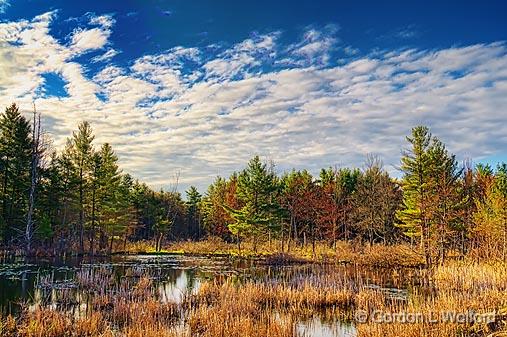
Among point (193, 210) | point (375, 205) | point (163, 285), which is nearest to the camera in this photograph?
point (163, 285)

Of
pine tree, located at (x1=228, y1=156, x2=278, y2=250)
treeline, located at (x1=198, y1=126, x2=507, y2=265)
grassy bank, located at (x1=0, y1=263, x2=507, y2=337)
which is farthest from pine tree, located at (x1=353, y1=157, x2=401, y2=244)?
grassy bank, located at (x1=0, y1=263, x2=507, y2=337)

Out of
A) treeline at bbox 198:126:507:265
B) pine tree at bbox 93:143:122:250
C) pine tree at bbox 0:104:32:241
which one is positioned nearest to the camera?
treeline at bbox 198:126:507:265

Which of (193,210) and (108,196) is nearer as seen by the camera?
(108,196)

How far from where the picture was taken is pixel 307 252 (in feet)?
137

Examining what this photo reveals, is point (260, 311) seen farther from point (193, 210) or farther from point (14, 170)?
point (193, 210)

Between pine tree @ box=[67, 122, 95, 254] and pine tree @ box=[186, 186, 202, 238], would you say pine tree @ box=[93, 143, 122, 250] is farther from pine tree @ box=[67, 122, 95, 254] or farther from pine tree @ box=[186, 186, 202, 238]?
pine tree @ box=[186, 186, 202, 238]

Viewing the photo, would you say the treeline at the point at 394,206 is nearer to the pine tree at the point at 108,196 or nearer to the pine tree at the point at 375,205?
the pine tree at the point at 375,205

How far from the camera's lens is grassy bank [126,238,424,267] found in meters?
34.7

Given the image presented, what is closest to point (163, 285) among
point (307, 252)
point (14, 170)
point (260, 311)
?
point (260, 311)

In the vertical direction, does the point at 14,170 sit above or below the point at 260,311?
above

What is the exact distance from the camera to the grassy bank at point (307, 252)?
34.7 meters

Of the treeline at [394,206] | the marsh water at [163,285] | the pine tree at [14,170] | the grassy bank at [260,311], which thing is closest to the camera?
the grassy bank at [260,311]

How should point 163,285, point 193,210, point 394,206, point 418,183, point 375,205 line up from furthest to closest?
1. point 193,210
2. point 394,206
3. point 375,205
4. point 418,183
5. point 163,285

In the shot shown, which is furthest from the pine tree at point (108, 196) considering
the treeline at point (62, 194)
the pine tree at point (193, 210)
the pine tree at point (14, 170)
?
the pine tree at point (193, 210)
